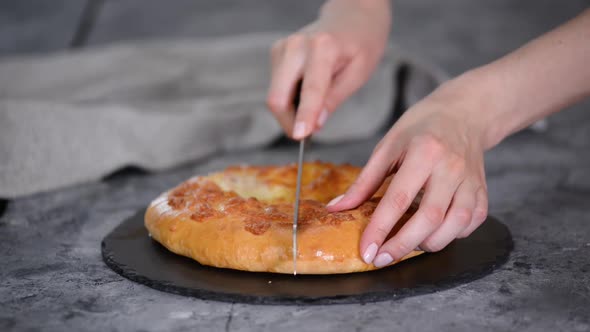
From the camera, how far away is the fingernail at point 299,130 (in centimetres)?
168

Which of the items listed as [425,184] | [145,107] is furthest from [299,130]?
[145,107]

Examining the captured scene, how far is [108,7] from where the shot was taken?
4.44 meters

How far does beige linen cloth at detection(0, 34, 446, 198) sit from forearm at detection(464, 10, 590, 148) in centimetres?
143

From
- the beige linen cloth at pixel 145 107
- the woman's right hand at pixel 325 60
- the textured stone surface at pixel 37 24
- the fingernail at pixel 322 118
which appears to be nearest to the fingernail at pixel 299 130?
the woman's right hand at pixel 325 60

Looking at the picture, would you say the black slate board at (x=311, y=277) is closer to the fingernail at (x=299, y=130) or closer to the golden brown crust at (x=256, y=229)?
the golden brown crust at (x=256, y=229)

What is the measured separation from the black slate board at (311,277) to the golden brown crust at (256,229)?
0.02m

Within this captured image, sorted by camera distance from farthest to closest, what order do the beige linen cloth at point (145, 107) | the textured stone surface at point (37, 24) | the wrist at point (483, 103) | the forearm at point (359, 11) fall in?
the textured stone surface at point (37, 24) < the beige linen cloth at point (145, 107) < the forearm at point (359, 11) < the wrist at point (483, 103)

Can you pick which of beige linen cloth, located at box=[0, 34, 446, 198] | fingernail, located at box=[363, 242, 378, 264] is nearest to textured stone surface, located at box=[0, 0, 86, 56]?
beige linen cloth, located at box=[0, 34, 446, 198]

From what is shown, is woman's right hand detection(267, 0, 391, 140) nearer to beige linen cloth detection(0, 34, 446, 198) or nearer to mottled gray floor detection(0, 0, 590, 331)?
mottled gray floor detection(0, 0, 590, 331)

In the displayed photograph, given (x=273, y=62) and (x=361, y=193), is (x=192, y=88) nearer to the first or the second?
(x=273, y=62)

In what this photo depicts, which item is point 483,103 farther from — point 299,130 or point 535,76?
point 299,130

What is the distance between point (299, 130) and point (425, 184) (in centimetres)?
33

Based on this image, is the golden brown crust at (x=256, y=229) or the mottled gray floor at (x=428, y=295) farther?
the golden brown crust at (x=256, y=229)

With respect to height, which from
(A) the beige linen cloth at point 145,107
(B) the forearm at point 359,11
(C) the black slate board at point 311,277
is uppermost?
(B) the forearm at point 359,11
